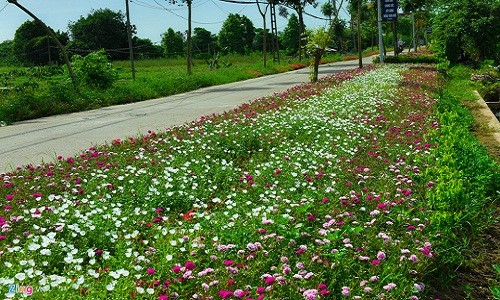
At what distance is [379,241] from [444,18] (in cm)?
2646

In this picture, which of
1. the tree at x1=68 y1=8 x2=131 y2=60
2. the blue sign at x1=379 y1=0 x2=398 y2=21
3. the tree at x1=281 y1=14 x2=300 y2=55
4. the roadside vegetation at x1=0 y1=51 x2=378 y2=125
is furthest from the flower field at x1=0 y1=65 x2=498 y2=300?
the tree at x1=281 y1=14 x2=300 y2=55

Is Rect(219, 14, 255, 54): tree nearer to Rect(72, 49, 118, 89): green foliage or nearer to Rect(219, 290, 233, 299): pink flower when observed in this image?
Rect(72, 49, 118, 89): green foliage

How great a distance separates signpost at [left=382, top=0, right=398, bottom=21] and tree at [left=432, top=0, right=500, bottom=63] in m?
7.69

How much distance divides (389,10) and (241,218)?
34166mm

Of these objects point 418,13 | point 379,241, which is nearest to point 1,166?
point 379,241

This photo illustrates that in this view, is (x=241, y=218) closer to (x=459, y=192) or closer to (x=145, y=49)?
(x=459, y=192)

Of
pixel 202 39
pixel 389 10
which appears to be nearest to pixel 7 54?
pixel 202 39

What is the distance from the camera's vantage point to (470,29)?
2573cm

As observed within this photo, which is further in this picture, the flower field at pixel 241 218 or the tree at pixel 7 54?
the tree at pixel 7 54

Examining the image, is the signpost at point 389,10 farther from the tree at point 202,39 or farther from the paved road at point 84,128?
the tree at point 202,39

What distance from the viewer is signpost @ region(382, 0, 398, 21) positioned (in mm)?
35812

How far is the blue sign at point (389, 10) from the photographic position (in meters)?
35.8

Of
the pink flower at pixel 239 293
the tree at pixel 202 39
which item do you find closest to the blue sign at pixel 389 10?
the pink flower at pixel 239 293

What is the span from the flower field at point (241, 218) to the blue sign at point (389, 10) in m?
29.5
